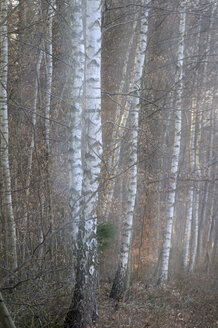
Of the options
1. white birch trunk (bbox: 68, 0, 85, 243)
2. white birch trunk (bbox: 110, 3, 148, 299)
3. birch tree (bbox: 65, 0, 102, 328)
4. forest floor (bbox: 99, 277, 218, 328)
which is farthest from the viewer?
white birch trunk (bbox: 110, 3, 148, 299)

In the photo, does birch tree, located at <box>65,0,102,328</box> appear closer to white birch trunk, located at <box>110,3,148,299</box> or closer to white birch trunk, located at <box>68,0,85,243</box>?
white birch trunk, located at <box>68,0,85,243</box>

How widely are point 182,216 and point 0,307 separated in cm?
1941

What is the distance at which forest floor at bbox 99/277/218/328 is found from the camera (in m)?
6.82

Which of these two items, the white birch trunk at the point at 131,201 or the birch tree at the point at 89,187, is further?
the white birch trunk at the point at 131,201

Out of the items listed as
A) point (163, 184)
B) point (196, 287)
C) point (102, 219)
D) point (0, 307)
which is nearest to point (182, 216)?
point (163, 184)

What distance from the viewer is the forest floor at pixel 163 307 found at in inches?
269

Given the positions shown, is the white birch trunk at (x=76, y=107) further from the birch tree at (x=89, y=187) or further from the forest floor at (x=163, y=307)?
the forest floor at (x=163, y=307)

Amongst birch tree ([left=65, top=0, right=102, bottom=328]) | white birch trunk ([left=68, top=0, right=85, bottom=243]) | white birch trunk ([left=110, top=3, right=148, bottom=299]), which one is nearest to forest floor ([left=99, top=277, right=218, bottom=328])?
white birch trunk ([left=110, top=3, right=148, bottom=299])

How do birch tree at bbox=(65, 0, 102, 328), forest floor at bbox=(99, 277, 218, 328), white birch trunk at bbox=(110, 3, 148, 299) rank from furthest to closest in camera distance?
1. white birch trunk at bbox=(110, 3, 148, 299)
2. forest floor at bbox=(99, 277, 218, 328)
3. birch tree at bbox=(65, 0, 102, 328)

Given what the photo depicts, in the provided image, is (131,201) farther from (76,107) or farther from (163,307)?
(76,107)

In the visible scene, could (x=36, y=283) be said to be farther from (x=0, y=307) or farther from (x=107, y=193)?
(x=107, y=193)

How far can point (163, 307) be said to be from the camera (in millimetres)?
8266

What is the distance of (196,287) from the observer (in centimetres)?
1086

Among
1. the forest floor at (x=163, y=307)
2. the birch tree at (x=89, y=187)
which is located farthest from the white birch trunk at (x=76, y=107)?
the forest floor at (x=163, y=307)
